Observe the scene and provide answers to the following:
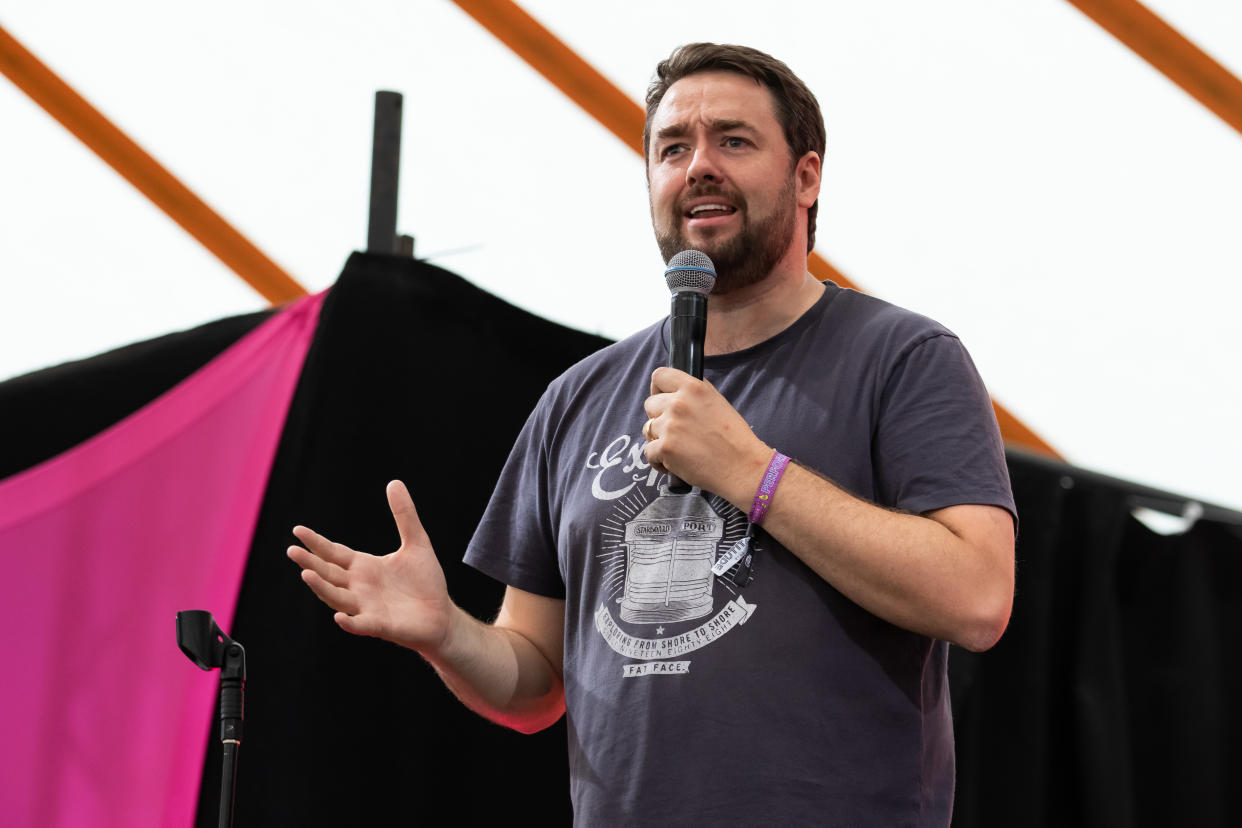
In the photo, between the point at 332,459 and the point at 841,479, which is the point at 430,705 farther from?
the point at 841,479

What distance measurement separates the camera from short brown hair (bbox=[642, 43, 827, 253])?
1.57 meters

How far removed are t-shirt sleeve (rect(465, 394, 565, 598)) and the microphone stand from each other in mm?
328

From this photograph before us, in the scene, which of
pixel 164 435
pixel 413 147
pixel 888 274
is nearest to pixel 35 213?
pixel 413 147

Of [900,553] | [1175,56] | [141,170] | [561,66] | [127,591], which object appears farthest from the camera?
[141,170]

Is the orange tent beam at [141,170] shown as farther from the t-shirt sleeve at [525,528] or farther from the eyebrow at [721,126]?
the eyebrow at [721,126]

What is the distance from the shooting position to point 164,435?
2.32 meters

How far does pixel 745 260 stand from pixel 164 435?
1.33m

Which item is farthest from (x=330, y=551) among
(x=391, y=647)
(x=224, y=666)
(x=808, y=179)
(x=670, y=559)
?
(x=391, y=647)

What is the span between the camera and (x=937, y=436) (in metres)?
1.26

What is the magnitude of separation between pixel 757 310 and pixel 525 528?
40 cm

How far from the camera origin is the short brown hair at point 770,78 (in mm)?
1570

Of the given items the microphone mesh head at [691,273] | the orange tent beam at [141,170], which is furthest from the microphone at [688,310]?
the orange tent beam at [141,170]

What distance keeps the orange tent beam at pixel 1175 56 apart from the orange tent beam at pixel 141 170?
7.01ft

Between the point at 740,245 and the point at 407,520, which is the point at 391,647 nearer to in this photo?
the point at 407,520
